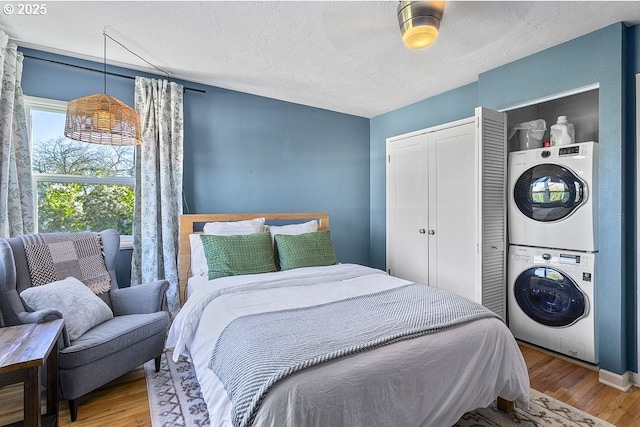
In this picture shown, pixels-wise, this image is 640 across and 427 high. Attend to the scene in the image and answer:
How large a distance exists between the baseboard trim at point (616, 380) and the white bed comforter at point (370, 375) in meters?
0.94

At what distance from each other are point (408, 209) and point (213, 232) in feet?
6.88

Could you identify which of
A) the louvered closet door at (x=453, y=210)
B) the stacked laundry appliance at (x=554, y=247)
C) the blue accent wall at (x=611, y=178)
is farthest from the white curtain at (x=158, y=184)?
the blue accent wall at (x=611, y=178)

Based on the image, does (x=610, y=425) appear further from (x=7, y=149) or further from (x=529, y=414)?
(x=7, y=149)

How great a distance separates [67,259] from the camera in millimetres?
2238

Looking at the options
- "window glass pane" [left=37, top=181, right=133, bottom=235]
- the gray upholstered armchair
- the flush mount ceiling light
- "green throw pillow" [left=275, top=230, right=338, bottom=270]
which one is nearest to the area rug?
the gray upholstered armchair

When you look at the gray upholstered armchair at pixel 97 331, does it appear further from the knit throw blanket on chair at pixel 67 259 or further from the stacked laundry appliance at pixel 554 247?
the stacked laundry appliance at pixel 554 247

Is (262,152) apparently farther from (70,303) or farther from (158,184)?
(70,303)

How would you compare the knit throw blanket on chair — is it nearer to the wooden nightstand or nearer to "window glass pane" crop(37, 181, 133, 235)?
"window glass pane" crop(37, 181, 133, 235)

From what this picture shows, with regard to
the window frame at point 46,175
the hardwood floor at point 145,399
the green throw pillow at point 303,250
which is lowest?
the hardwood floor at point 145,399

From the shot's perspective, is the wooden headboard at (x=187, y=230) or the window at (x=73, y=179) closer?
the window at (x=73, y=179)

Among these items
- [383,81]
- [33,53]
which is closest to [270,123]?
[383,81]

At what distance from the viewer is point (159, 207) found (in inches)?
115

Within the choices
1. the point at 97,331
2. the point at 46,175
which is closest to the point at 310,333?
the point at 97,331

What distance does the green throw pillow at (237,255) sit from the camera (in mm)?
2504
